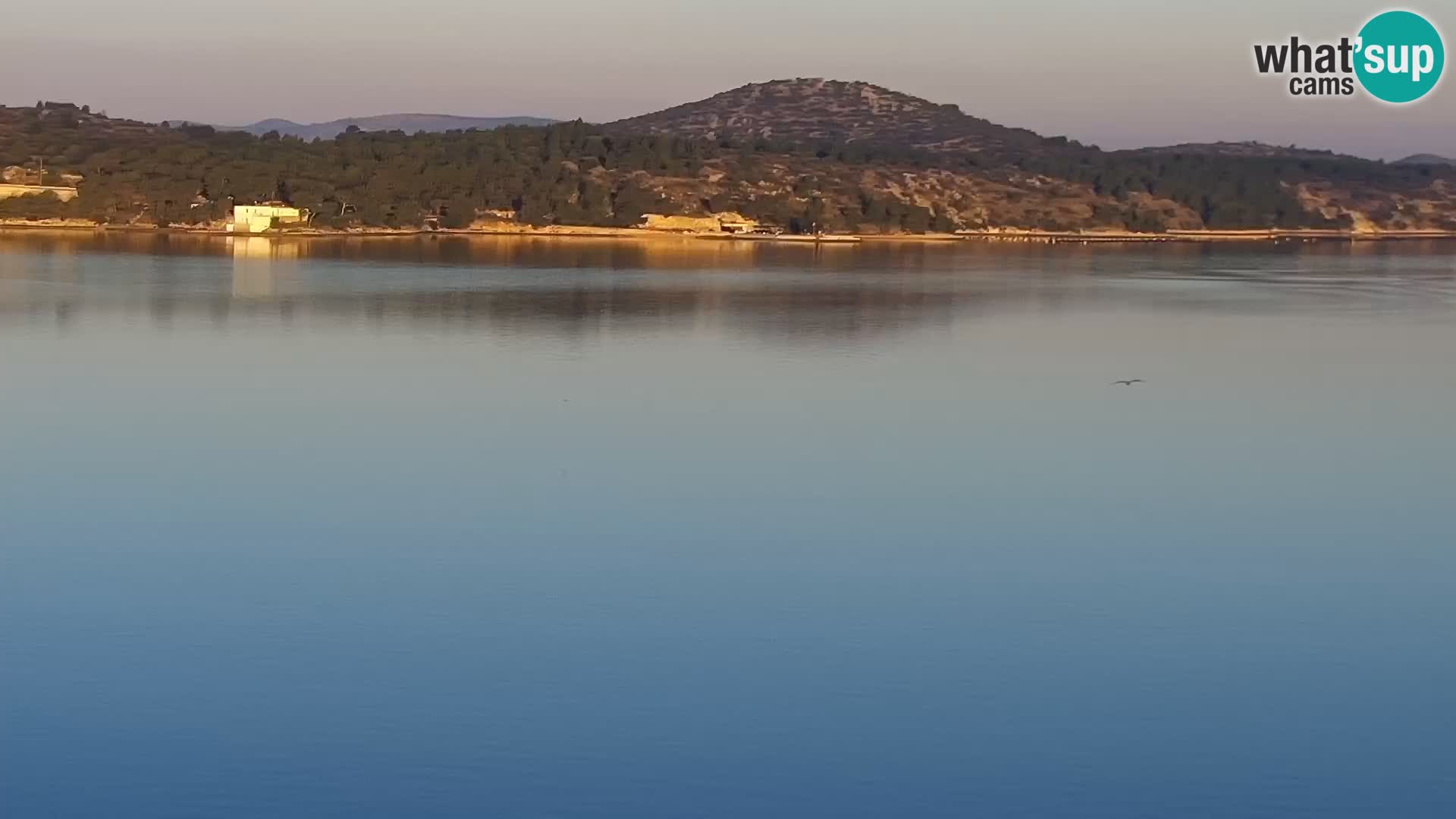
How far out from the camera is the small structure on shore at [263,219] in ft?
283

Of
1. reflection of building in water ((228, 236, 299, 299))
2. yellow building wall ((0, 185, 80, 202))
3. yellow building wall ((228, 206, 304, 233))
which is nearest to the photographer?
reflection of building in water ((228, 236, 299, 299))

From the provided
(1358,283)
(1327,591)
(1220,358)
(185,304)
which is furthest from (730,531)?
(1358,283)

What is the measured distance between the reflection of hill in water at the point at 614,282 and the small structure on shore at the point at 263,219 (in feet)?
9.69

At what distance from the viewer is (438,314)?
1531 inches

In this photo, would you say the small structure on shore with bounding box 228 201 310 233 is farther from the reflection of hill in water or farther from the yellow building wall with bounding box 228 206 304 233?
the reflection of hill in water

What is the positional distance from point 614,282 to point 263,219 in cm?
3869

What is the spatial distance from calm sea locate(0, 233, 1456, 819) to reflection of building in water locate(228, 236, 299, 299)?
14.3 metres

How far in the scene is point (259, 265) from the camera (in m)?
58.4

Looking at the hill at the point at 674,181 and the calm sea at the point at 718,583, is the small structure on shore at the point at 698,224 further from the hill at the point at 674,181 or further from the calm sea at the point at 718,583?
the calm sea at the point at 718,583

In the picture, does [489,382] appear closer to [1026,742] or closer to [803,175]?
[1026,742]

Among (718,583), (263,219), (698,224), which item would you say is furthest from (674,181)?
(718,583)

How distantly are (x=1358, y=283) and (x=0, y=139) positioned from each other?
254 feet

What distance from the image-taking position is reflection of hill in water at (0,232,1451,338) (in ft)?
129

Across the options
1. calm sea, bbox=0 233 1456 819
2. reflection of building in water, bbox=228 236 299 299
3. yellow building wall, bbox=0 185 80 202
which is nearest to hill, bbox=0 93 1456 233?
yellow building wall, bbox=0 185 80 202
